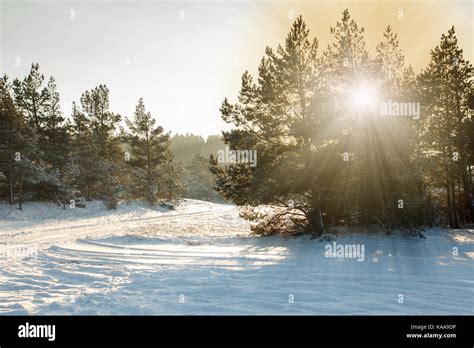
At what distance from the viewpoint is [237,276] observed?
9.41 metres

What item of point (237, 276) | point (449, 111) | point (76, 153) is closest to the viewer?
point (237, 276)

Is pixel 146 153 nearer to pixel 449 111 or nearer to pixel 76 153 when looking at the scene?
pixel 76 153

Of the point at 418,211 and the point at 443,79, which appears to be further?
the point at 443,79

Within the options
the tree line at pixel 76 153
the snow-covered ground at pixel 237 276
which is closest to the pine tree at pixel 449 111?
the snow-covered ground at pixel 237 276

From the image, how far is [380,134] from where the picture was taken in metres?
15.8

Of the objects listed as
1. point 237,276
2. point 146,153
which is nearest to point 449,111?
point 237,276

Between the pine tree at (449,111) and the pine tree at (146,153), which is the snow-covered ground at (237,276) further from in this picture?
the pine tree at (146,153)

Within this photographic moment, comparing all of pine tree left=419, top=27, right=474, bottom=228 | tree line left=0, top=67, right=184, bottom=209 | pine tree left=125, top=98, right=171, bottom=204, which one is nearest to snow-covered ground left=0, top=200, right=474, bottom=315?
pine tree left=419, top=27, right=474, bottom=228

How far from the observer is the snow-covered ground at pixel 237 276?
675cm

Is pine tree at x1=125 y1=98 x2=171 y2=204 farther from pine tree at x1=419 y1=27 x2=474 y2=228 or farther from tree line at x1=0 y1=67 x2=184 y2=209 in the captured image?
pine tree at x1=419 y1=27 x2=474 y2=228

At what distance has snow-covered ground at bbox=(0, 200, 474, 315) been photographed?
6.75 m
